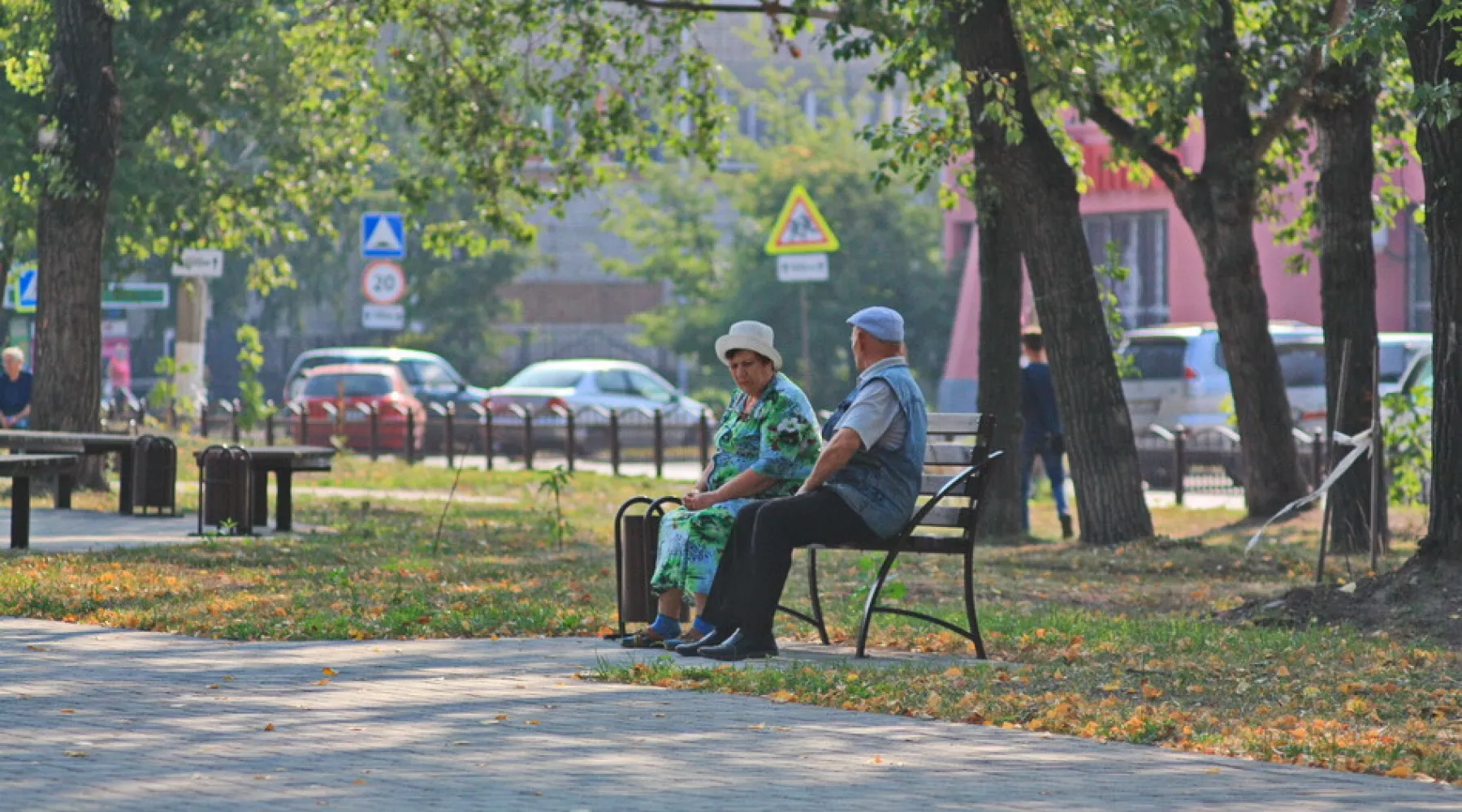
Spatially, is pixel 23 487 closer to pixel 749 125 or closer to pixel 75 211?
pixel 75 211

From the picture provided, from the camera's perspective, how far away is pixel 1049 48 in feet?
55.5

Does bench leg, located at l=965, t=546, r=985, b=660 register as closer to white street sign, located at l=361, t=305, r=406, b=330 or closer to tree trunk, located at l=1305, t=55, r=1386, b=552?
tree trunk, located at l=1305, t=55, r=1386, b=552

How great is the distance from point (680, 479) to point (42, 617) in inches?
677

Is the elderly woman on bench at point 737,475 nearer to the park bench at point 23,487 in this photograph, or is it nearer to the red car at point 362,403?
the park bench at point 23,487

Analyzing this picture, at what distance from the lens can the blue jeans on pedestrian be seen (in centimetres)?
1939

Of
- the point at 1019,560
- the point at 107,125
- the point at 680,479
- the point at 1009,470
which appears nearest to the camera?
the point at 1019,560

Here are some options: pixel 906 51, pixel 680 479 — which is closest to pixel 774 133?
pixel 680 479

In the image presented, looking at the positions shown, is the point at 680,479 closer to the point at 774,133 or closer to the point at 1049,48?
the point at 1049,48

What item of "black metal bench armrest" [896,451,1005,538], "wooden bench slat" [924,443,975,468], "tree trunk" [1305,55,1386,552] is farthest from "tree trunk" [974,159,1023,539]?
"black metal bench armrest" [896,451,1005,538]

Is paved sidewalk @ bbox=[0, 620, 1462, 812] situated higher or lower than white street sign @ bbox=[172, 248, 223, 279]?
lower

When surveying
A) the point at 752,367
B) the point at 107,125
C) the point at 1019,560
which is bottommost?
the point at 1019,560

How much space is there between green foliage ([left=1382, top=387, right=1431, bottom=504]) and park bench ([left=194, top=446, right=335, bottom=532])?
7956mm

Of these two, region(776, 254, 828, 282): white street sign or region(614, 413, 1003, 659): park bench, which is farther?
region(776, 254, 828, 282): white street sign

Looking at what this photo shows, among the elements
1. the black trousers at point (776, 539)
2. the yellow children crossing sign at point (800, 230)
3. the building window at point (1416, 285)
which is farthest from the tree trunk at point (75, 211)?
the building window at point (1416, 285)
